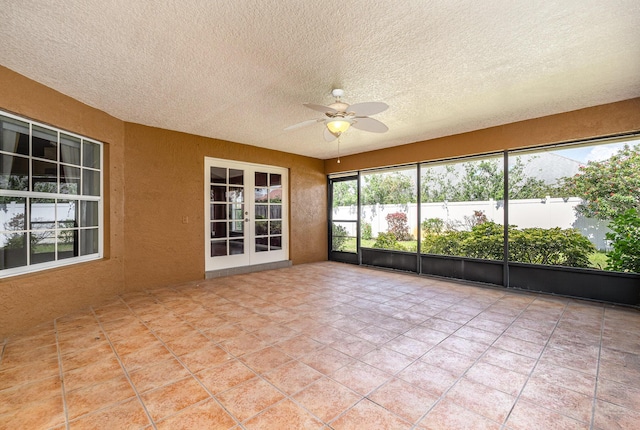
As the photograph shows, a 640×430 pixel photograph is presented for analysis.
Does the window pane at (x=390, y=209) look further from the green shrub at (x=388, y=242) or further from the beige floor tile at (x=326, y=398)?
the beige floor tile at (x=326, y=398)

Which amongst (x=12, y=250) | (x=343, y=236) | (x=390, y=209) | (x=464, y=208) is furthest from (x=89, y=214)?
(x=464, y=208)

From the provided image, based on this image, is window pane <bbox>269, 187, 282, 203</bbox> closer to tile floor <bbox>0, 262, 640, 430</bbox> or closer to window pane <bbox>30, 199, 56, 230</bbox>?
tile floor <bbox>0, 262, 640, 430</bbox>

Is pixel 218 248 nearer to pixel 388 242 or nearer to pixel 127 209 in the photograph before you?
pixel 127 209

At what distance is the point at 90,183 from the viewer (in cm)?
400

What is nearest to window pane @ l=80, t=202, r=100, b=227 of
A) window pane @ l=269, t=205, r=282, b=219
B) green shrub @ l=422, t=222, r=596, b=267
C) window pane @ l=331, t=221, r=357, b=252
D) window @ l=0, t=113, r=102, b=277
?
window @ l=0, t=113, r=102, b=277

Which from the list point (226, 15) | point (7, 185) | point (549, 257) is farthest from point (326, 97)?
point (549, 257)

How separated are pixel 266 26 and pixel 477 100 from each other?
2.82 m

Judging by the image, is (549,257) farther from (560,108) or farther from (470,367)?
(470,367)

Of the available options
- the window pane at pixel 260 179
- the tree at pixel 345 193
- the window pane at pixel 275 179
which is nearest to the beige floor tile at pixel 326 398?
the window pane at pixel 260 179

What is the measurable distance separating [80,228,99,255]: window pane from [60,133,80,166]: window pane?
937 millimetres

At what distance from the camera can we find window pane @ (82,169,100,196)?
12.8 feet

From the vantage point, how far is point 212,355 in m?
2.48

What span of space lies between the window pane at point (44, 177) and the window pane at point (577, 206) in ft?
21.3

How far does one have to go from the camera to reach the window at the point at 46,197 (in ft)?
9.84
